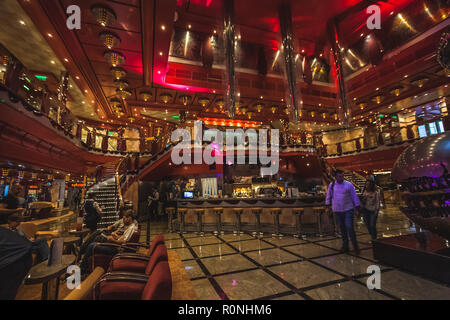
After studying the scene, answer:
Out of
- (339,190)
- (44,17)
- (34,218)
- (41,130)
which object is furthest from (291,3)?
(34,218)

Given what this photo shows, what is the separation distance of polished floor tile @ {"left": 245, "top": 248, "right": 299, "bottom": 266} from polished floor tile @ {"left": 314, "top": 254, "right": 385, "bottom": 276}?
0.56m

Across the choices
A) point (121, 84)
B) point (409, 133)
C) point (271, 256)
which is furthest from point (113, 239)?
point (409, 133)

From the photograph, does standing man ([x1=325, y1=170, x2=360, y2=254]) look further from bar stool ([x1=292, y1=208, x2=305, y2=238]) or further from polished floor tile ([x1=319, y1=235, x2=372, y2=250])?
bar stool ([x1=292, y1=208, x2=305, y2=238])

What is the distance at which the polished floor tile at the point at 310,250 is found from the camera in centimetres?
432

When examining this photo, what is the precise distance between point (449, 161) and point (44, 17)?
917cm

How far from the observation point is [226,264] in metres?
3.89

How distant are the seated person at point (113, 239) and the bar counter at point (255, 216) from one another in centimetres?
310

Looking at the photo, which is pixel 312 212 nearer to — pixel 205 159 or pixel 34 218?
pixel 205 159

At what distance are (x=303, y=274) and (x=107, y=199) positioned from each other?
7876 mm

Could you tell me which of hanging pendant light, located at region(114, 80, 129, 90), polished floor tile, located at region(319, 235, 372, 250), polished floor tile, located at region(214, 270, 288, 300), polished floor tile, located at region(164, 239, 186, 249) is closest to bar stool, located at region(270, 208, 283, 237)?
polished floor tile, located at region(319, 235, 372, 250)

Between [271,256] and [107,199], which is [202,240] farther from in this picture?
[107,199]

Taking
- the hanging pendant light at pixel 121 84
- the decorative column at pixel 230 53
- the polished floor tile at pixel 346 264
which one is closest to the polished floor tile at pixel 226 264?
the polished floor tile at pixel 346 264

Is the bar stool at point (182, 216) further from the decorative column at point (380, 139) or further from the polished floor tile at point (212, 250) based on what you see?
the decorative column at point (380, 139)

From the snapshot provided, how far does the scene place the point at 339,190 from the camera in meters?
4.39
